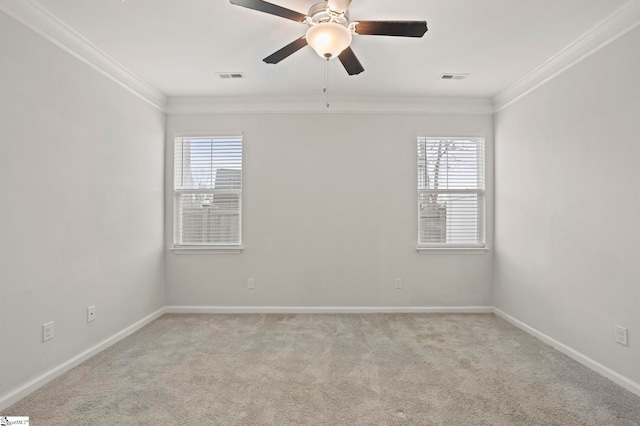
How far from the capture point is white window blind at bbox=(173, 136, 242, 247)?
4246mm

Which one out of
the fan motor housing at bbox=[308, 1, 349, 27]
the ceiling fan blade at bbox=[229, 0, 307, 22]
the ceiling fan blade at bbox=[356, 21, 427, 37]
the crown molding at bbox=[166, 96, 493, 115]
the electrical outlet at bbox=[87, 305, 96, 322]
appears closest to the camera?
the ceiling fan blade at bbox=[229, 0, 307, 22]

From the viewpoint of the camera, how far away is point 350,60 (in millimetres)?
2521

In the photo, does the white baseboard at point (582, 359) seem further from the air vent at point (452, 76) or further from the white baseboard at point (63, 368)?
the white baseboard at point (63, 368)

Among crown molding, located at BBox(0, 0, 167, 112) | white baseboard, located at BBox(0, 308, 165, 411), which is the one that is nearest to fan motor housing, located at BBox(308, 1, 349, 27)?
crown molding, located at BBox(0, 0, 167, 112)

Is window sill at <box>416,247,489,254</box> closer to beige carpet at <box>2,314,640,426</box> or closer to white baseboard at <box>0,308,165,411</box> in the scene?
beige carpet at <box>2,314,640,426</box>

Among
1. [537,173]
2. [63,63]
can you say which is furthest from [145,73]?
[537,173]

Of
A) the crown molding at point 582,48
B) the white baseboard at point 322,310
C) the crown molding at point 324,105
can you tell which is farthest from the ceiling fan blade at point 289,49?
the white baseboard at point 322,310

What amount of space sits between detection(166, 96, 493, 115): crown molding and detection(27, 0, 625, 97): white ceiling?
23 centimetres

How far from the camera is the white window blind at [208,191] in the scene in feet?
13.9

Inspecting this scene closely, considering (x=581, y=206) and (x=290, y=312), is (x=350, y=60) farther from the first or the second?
(x=290, y=312)

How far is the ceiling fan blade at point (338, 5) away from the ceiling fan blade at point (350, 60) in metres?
0.35

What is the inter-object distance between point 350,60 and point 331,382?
235cm

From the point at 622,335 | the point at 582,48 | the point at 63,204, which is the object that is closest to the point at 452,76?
the point at 582,48

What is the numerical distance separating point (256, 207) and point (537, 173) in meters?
3.07
